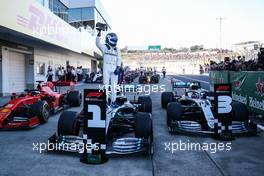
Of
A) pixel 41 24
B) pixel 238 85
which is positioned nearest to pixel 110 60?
pixel 238 85

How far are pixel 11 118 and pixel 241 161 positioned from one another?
16.5ft

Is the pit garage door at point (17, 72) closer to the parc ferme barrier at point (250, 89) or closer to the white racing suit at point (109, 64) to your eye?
the white racing suit at point (109, 64)

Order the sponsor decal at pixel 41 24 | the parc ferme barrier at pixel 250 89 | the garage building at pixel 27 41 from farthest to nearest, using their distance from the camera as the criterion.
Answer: the sponsor decal at pixel 41 24 → the garage building at pixel 27 41 → the parc ferme barrier at pixel 250 89

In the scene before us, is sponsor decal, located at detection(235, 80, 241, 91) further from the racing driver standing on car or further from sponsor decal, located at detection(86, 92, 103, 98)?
sponsor decal, located at detection(86, 92, 103, 98)

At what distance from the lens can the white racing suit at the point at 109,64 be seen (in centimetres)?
765

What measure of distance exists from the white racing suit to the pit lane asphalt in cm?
241

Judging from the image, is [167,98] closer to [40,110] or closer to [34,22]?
[40,110]

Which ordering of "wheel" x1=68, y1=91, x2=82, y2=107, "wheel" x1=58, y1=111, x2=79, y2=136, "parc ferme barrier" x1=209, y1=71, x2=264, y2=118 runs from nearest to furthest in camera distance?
"wheel" x1=58, y1=111, x2=79, y2=136
"parc ferme barrier" x1=209, y1=71, x2=264, y2=118
"wheel" x1=68, y1=91, x2=82, y2=107

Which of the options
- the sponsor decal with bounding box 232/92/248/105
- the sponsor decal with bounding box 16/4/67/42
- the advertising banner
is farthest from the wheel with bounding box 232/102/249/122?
the sponsor decal with bounding box 16/4/67/42

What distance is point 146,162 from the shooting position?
15.0 feet

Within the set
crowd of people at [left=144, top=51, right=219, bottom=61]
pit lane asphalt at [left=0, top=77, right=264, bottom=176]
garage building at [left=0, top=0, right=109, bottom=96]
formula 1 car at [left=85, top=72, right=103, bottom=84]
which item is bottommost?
pit lane asphalt at [left=0, top=77, right=264, bottom=176]

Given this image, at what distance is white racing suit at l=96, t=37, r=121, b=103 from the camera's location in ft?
25.1

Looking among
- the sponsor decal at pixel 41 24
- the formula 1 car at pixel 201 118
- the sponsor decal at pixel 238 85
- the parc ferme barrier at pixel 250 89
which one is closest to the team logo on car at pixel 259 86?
the parc ferme barrier at pixel 250 89

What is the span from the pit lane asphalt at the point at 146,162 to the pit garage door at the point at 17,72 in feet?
35.0
